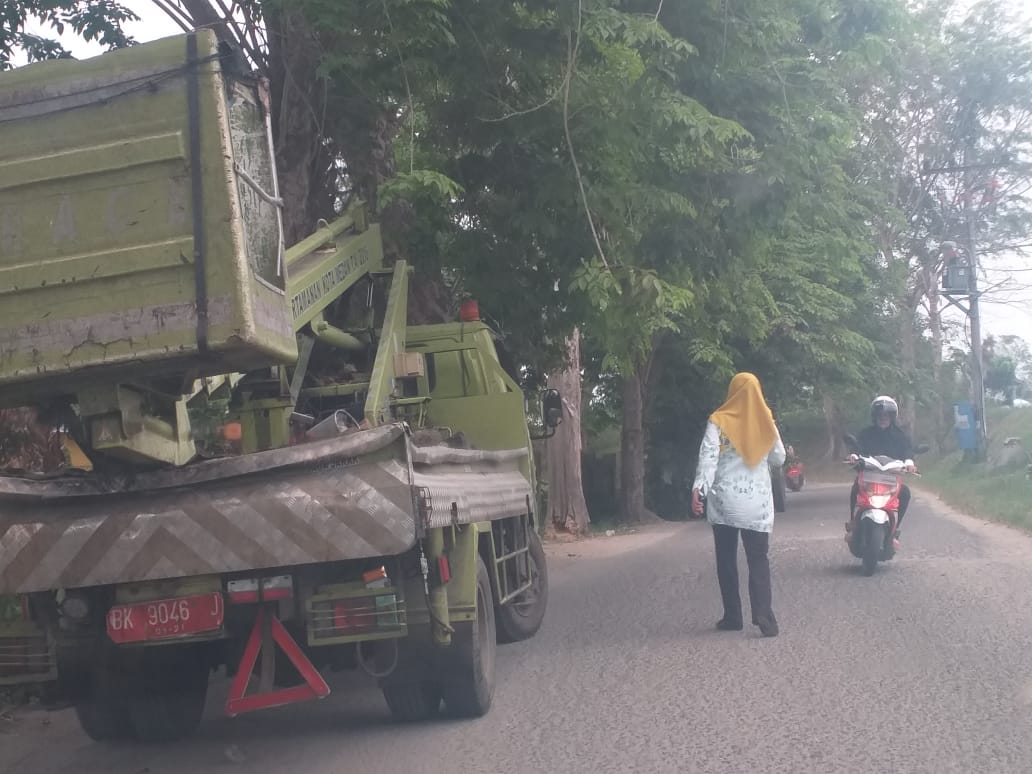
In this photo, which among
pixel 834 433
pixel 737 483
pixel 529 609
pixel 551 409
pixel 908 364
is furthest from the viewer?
pixel 834 433

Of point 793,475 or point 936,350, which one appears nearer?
point 793,475

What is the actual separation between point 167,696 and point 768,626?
4.01 m

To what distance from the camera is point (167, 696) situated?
275 inches

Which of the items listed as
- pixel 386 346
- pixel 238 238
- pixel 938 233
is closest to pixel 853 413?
pixel 938 233

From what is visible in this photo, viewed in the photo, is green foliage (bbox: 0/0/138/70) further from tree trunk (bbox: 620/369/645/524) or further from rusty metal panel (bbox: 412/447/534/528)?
tree trunk (bbox: 620/369/645/524)

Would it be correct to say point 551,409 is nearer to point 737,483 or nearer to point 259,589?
point 737,483

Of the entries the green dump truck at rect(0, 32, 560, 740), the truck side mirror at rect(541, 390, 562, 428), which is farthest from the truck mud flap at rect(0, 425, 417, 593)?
the truck side mirror at rect(541, 390, 562, 428)

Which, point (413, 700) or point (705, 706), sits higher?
point (413, 700)

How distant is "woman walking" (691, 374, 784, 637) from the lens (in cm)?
892

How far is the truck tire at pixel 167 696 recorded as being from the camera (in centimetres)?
677

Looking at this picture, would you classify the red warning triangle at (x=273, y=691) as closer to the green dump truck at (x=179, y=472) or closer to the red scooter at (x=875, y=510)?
the green dump truck at (x=179, y=472)

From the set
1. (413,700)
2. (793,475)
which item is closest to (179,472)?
(413,700)

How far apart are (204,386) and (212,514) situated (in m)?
0.95

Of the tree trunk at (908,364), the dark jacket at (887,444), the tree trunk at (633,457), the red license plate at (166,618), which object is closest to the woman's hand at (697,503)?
the dark jacket at (887,444)
